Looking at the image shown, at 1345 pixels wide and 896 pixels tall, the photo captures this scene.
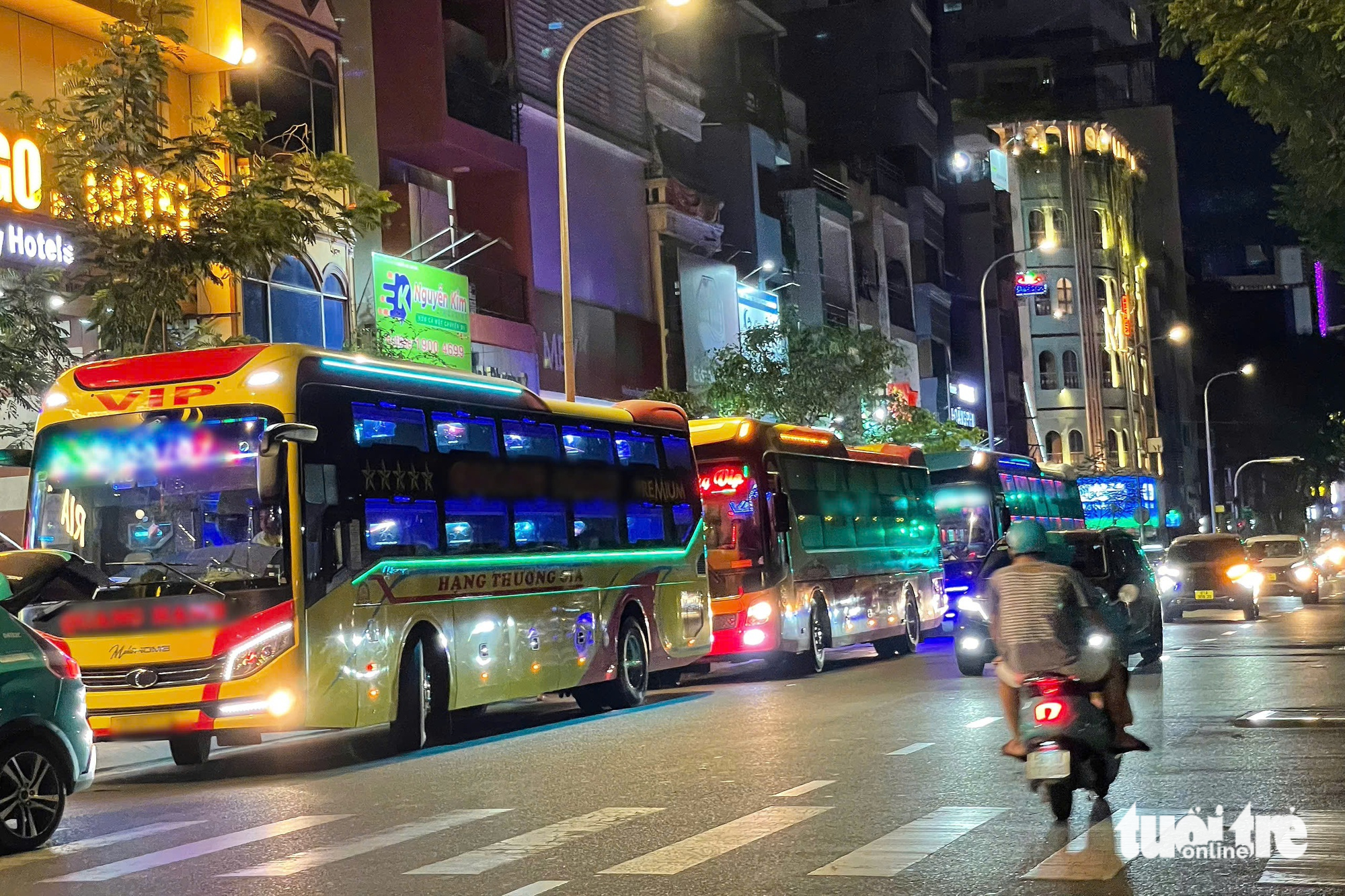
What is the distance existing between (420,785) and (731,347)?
1494 inches

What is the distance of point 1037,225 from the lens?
111 metres

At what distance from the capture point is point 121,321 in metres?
20.6

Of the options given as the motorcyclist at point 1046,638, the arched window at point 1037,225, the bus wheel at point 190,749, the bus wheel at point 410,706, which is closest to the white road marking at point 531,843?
the motorcyclist at point 1046,638

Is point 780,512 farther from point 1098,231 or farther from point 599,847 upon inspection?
point 1098,231

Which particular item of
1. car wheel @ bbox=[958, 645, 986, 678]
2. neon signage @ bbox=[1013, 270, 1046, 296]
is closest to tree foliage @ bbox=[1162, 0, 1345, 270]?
car wheel @ bbox=[958, 645, 986, 678]

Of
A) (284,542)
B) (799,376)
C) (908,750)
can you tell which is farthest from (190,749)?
(799,376)

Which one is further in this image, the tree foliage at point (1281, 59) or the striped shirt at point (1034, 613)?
the tree foliage at point (1281, 59)

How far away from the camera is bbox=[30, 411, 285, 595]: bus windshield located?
15445 millimetres

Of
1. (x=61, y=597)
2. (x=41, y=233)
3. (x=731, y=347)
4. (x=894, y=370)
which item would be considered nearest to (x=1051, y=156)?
(x=894, y=370)

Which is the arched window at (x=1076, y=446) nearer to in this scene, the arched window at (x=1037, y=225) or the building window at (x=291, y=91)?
the arched window at (x=1037, y=225)

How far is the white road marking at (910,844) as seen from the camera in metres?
9.24

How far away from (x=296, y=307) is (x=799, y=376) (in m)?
19.8

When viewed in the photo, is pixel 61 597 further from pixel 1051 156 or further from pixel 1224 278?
pixel 1224 278

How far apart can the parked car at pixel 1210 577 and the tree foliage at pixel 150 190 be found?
71.6ft
